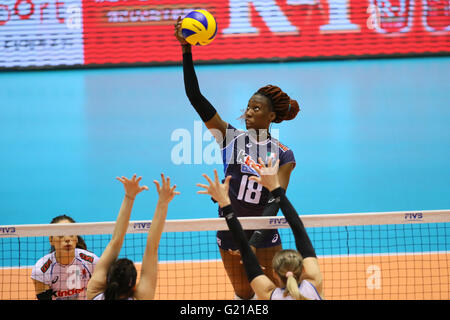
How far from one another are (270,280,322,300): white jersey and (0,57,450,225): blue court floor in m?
5.78

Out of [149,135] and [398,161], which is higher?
[149,135]

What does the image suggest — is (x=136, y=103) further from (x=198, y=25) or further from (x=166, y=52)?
(x=198, y=25)

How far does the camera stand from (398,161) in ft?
35.7

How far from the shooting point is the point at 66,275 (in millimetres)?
4984

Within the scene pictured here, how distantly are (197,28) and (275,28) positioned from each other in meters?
11.4

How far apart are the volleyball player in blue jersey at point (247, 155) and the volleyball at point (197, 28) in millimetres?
242

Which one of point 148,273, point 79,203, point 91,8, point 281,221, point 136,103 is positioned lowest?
point 148,273

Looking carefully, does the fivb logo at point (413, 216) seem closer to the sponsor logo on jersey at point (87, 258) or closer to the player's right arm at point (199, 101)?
the player's right arm at point (199, 101)

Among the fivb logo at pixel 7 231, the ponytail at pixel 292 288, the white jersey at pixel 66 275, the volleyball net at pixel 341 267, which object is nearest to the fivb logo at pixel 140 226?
the white jersey at pixel 66 275

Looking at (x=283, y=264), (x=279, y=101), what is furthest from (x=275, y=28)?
(x=283, y=264)

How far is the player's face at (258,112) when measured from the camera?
187 inches

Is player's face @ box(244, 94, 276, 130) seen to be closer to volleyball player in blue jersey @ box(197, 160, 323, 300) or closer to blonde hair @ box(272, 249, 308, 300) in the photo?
volleyball player in blue jersey @ box(197, 160, 323, 300)
